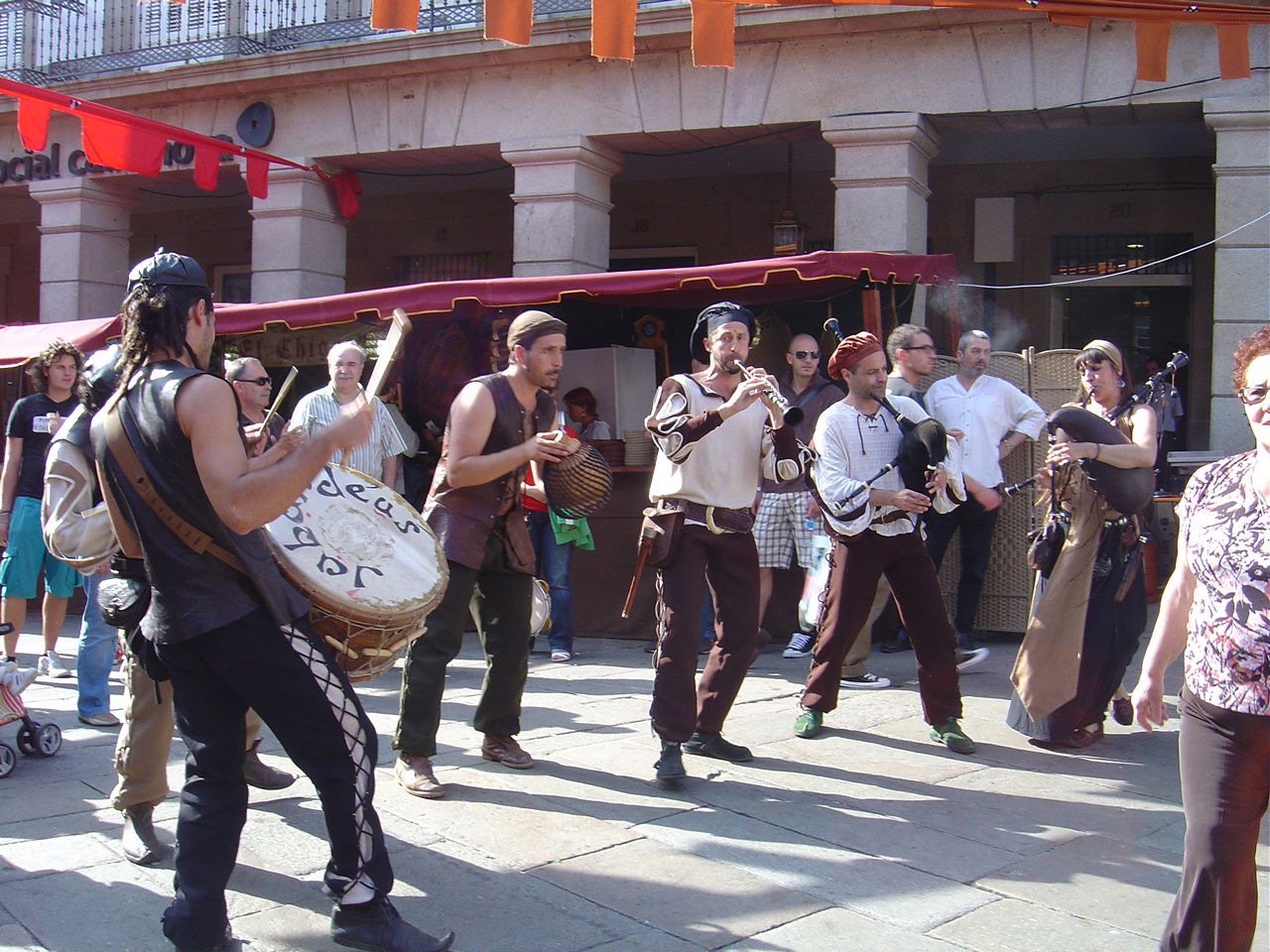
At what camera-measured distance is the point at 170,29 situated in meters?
14.1

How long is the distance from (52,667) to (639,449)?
4001mm

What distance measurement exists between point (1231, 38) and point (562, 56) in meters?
6.48

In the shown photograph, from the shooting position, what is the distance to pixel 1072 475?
5539mm

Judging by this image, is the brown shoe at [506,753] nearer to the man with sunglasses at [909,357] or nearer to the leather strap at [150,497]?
the leather strap at [150,497]

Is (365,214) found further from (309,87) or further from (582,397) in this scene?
(582,397)

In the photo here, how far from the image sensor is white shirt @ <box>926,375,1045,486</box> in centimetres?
779

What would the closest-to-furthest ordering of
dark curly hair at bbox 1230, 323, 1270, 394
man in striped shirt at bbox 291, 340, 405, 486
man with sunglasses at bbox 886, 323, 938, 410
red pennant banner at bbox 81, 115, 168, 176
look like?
dark curly hair at bbox 1230, 323, 1270, 394 < man with sunglasses at bbox 886, 323, 938, 410 < man in striped shirt at bbox 291, 340, 405, 486 < red pennant banner at bbox 81, 115, 168, 176

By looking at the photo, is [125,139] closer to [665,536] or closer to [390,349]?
[665,536]

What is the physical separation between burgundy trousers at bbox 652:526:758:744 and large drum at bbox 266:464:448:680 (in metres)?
1.13

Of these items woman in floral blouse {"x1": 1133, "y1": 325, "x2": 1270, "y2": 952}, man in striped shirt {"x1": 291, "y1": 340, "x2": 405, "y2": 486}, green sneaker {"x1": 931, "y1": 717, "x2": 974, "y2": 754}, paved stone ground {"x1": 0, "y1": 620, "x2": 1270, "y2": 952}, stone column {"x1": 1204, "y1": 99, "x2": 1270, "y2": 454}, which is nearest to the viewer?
woman in floral blouse {"x1": 1133, "y1": 325, "x2": 1270, "y2": 952}

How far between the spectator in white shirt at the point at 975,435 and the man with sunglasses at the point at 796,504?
828 mm

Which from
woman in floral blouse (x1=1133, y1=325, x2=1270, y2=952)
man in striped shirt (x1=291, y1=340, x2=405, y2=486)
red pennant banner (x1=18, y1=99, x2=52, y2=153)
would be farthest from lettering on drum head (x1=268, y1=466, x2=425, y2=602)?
red pennant banner (x1=18, y1=99, x2=52, y2=153)

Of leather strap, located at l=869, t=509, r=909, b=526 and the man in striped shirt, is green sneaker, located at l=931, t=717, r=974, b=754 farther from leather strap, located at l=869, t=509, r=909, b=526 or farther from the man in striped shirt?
the man in striped shirt

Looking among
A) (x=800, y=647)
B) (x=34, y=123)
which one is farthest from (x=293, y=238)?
(x=800, y=647)
